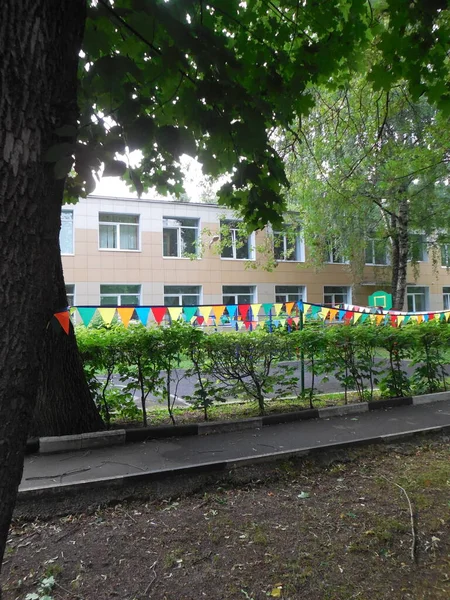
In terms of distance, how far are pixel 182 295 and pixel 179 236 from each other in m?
3.41

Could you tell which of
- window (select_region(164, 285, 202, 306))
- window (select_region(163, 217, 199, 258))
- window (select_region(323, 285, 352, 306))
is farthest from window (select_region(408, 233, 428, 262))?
window (select_region(164, 285, 202, 306))

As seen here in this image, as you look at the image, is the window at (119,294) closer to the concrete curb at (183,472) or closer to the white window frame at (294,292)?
the white window frame at (294,292)

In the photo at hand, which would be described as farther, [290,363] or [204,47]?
[290,363]

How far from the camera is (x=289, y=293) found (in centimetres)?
2612

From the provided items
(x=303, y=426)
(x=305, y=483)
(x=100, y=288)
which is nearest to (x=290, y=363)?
(x=303, y=426)

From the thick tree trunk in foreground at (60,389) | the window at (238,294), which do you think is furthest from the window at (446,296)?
the thick tree trunk in foreground at (60,389)

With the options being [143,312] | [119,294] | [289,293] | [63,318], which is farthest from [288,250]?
[63,318]

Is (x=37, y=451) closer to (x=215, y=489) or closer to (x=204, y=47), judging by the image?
(x=215, y=489)

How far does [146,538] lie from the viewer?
3.15 meters

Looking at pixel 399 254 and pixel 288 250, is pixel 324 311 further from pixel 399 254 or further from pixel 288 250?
pixel 288 250

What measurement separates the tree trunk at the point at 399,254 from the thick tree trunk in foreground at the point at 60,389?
647 inches

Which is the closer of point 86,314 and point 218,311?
point 86,314

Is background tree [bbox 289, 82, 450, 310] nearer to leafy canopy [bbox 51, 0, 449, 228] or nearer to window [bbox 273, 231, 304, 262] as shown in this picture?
window [bbox 273, 231, 304, 262]

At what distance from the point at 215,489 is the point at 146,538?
3.57ft
